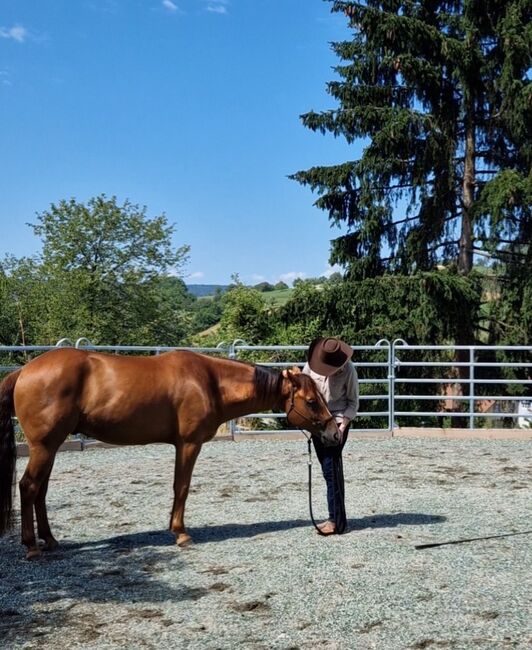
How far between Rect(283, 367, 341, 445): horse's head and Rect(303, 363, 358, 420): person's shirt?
0.15m

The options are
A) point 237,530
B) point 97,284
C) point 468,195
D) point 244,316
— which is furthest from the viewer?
point 97,284

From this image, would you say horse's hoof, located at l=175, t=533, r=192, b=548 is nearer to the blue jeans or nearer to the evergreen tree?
the blue jeans

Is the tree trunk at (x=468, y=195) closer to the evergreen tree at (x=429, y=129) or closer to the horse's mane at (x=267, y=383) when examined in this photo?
the evergreen tree at (x=429, y=129)

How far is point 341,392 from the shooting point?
16.2 feet

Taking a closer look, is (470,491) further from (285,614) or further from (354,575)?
(285,614)

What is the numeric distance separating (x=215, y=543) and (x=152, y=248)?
2688 cm

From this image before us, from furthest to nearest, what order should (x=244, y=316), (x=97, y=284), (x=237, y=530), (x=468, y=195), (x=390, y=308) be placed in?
(x=97, y=284) → (x=244, y=316) → (x=468, y=195) → (x=390, y=308) → (x=237, y=530)

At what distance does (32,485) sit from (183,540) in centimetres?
111

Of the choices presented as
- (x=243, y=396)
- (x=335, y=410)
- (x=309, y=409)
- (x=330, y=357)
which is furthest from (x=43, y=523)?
(x=330, y=357)

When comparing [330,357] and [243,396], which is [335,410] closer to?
[330,357]

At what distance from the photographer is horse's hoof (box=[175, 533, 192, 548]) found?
4680mm

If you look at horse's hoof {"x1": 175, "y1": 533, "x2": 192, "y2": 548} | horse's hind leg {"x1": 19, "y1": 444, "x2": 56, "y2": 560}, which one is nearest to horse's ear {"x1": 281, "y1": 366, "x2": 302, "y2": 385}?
horse's hoof {"x1": 175, "y1": 533, "x2": 192, "y2": 548}

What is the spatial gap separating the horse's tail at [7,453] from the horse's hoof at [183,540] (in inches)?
45.3

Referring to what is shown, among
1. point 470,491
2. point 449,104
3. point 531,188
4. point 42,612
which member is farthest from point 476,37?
point 42,612
